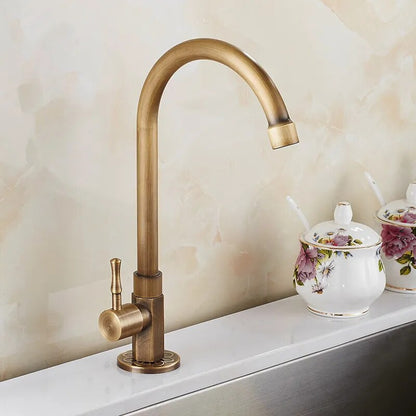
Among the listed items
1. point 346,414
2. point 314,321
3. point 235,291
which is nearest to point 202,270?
point 235,291

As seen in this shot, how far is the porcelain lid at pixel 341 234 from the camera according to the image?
1.16 m

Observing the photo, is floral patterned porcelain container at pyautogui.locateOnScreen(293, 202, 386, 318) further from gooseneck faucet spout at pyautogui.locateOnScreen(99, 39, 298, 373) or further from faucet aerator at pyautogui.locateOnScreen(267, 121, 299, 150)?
faucet aerator at pyautogui.locateOnScreen(267, 121, 299, 150)

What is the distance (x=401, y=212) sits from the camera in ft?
4.29

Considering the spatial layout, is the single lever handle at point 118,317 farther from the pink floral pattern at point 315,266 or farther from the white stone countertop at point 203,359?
the pink floral pattern at point 315,266

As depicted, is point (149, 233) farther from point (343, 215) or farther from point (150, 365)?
point (343, 215)

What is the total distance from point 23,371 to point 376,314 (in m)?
0.54

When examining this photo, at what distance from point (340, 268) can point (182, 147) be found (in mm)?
296

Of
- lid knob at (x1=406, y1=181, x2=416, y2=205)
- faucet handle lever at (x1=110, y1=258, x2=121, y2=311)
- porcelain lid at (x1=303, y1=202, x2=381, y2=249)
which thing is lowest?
faucet handle lever at (x1=110, y1=258, x2=121, y2=311)

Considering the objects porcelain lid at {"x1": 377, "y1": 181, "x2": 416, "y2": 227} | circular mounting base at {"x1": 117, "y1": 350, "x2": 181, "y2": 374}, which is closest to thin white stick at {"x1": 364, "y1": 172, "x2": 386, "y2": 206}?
porcelain lid at {"x1": 377, "y1": 181, "x2": 416, "y2": 227}

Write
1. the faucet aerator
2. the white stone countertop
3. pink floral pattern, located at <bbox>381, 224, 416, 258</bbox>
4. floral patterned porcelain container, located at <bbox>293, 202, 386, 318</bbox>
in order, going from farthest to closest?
1. pink floral pattern, located at <bbox>381, 224, 416, 258</bbox>
2. floral patterned porcelain container, located at <bbox>293, 202, 386, 318</bbox>
3. the white stone countertop
4. the faucet aerator

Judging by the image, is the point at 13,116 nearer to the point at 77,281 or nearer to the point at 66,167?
the point at 66,167

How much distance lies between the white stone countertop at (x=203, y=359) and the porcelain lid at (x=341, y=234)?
4.6 inches

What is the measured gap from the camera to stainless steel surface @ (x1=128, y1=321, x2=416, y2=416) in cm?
99

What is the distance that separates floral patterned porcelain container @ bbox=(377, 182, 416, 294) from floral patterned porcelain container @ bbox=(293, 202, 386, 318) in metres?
0.13
